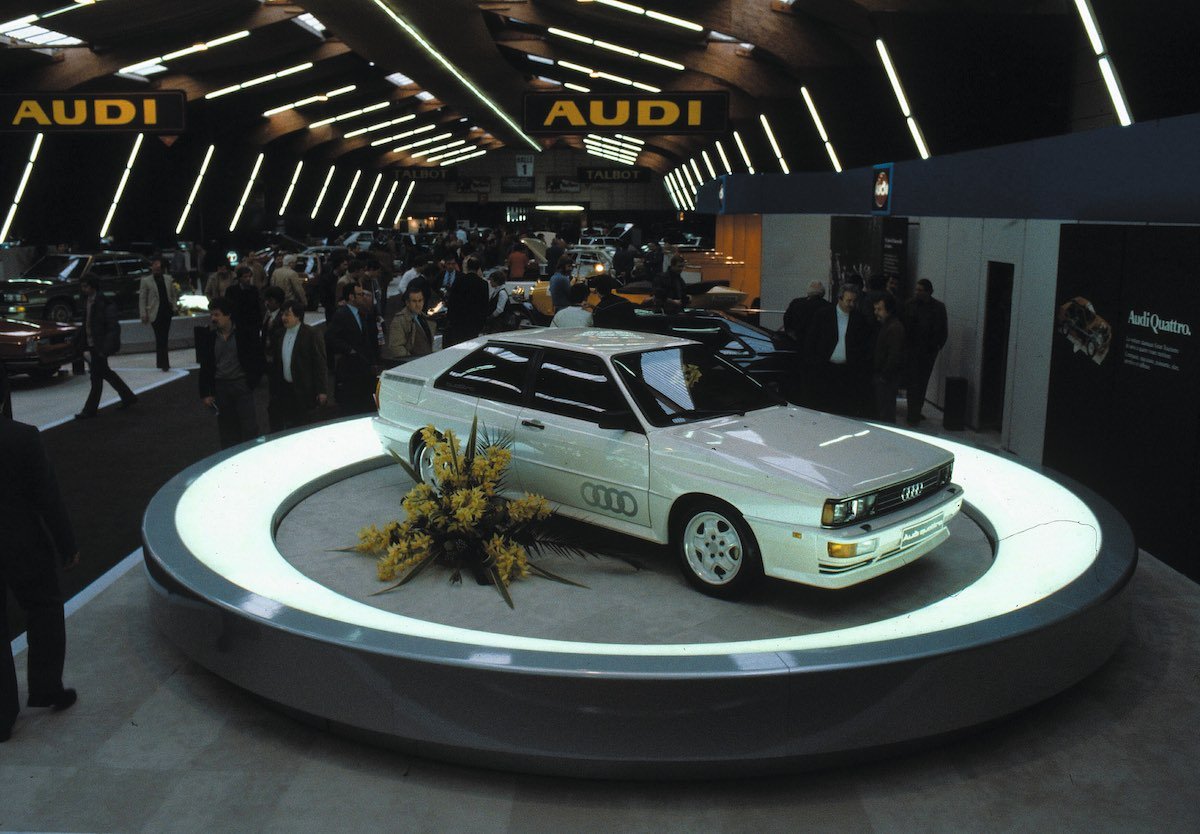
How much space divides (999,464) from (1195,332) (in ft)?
5.82

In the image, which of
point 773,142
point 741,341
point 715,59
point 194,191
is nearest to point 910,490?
point 741,341

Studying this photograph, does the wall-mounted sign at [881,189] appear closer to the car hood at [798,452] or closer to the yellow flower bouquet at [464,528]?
the car hood at [798,452]

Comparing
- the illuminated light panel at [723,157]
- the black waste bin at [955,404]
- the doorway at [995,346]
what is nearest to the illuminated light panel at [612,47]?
the illuminated light panel at [723,157]

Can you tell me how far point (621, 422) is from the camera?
7.01 metres

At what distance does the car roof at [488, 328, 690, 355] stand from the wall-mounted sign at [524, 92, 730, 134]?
789 centimetres

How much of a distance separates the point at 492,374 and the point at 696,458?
2.18 metres

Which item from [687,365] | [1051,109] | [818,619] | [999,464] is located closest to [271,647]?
[818,619]

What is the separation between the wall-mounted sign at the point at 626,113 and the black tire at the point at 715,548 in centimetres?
989

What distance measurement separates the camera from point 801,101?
26.3 meters

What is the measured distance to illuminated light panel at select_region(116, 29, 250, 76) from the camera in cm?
2905

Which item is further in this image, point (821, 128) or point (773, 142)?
point (773, 142)

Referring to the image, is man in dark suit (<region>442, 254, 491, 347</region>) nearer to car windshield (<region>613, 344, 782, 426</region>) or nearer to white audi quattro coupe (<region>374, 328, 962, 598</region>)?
white audi quattro coupe (<region>374, 328, 962, 598</region>)

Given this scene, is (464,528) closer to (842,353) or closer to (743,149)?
(842,353)

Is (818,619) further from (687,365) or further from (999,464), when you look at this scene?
(999,464)
